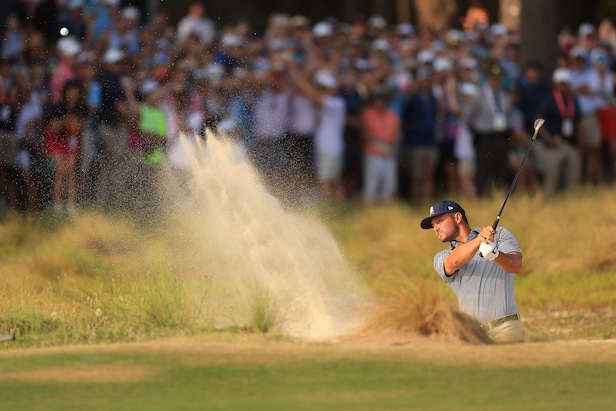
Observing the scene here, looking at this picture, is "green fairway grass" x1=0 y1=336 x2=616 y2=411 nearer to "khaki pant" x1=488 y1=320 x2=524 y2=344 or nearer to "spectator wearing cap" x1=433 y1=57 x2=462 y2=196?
"khaki pant" x1=488 y1=320 x2=524 y2=344

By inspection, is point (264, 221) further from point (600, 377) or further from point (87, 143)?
point (87, 143)

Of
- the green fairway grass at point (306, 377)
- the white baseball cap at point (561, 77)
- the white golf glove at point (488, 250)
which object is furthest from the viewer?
the white baseball cap at point (561, 77)

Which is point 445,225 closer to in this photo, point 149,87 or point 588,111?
point 149,87

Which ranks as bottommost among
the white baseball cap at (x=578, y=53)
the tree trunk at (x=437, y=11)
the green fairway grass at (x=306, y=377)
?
the green fairway grass at (x=306, y=377)

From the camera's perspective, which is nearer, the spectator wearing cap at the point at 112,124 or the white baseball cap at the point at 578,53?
the spectator wearing cap at the point at 112,124

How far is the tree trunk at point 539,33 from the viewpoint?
2281 cm

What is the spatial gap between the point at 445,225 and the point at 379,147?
10574mm

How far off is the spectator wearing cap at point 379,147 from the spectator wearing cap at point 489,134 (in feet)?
3.45

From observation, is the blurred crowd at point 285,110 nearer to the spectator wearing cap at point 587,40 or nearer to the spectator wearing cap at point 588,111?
the spectator wearing cap at point 588,111

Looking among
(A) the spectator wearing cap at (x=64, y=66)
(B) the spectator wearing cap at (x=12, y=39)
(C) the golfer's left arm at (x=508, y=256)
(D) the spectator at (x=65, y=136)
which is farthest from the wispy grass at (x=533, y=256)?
(B) the spectator wearing cap at (x=12, y=39)

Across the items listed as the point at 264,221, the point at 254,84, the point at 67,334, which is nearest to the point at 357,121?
the point at 254,84

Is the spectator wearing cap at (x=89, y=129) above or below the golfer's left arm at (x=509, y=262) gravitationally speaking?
above

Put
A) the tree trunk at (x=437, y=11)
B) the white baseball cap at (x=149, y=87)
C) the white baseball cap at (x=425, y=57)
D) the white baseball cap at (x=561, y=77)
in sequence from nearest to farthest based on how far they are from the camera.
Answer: the white baseball cap at (x=149, y=87) < the white baseball cap at (x=425, y=57) < the white baseball cap at (x=561, y=77) < the tree trunk at (x=437, y=11)

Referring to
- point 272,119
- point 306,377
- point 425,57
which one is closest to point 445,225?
point 306,377
